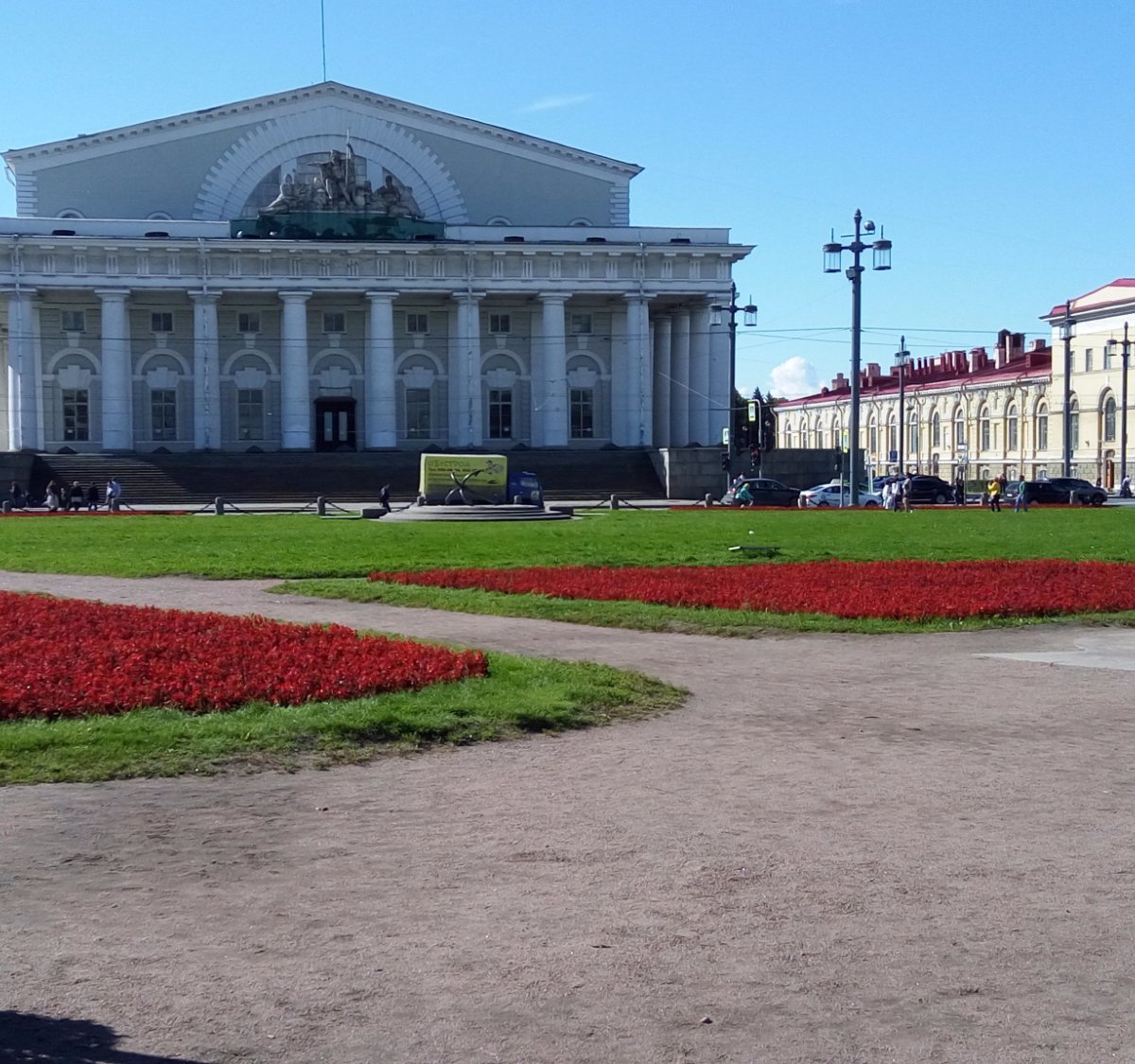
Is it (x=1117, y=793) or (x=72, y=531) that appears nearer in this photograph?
(x=1117, y=793)

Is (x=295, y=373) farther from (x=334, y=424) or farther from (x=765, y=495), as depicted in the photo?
(x=765, y=495)

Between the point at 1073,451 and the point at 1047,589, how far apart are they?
253ft

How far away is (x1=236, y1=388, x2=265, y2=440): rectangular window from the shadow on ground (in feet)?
245

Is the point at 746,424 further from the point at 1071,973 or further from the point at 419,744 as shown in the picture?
the point at 1071,973

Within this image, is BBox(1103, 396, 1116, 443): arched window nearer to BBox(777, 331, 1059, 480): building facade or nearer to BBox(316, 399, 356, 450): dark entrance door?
BBox(777, 331, 1059, 480): building facade

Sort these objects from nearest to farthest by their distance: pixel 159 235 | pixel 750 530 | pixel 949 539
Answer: pixel 949 539 → pixel 750 530 → pixel 159 235

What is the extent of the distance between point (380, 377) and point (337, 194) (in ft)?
30.4

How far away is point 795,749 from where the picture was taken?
399 inches

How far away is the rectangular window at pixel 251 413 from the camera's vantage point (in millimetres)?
78062

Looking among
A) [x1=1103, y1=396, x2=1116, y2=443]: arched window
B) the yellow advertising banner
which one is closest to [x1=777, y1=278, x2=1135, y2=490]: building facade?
[x1=1103, y1=396, x2=1116, y2=443]: arched window

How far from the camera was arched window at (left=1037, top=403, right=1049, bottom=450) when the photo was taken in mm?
95375

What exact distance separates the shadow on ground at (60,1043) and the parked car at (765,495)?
58113 mm

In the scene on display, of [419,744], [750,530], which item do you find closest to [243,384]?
[750,530]

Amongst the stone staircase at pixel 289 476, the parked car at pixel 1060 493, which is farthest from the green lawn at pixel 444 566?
the stone staircase at pixel 289 476
